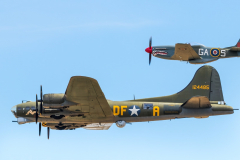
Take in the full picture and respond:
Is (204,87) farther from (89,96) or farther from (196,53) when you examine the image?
(89,96)

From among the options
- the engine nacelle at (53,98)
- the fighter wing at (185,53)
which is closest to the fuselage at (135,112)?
the engine nacelle at (53,98)

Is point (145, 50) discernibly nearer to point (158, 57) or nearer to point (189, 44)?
point (158, 57)

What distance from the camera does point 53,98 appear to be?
29766mm

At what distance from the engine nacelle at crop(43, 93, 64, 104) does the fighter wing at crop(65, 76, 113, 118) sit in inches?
19.4

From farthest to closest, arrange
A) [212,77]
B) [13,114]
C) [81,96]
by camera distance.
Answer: [212,77] → [13,114] → [81,96]

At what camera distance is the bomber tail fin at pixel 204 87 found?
3391cm

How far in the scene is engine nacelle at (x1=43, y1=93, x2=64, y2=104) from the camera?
29.7 meters

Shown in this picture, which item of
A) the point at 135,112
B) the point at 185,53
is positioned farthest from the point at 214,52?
the point at 135,112

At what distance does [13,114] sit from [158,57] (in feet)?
63.0

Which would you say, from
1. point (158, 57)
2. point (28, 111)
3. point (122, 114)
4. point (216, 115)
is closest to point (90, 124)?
point (122, 114)

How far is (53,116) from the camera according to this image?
31047mm

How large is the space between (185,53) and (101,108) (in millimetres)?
15306

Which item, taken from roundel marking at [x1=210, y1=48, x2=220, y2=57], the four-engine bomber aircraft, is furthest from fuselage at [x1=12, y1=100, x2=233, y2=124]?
roundel marking at [x1=210, y1=48, x2=220, y2=57]

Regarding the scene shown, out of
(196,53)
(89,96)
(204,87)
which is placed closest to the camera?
(89,96)
